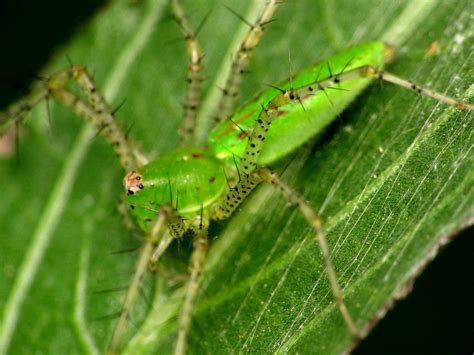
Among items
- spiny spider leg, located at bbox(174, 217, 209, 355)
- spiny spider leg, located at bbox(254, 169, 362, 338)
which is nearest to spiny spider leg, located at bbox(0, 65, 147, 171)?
spiny spider leg, located at bbox(174, 217, 209, 355)

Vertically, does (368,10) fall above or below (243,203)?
above

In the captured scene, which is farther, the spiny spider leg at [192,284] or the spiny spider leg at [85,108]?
the spiny spider leg at [85,108]

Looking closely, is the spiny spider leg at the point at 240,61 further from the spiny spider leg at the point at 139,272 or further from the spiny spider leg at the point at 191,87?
the spiny spider leg at the point at 139,272

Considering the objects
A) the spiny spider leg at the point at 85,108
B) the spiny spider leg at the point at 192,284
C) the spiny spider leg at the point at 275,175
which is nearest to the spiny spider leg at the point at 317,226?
the spiny spider leg at the point at 275,175

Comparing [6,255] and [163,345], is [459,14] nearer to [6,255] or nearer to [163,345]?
[163,345]

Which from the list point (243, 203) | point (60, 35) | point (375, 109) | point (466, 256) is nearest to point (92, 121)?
point (60, 35)

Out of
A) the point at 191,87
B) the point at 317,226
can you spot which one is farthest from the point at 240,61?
the point at 317,226
